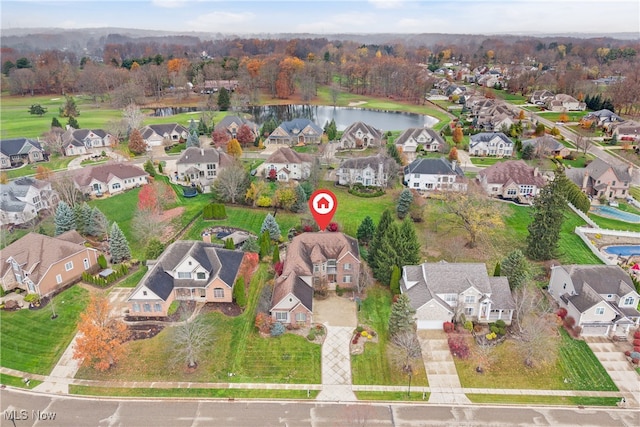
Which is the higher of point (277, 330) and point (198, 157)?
point (198, 157)

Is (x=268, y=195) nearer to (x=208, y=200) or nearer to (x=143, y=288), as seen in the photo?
(x=208, y=200)

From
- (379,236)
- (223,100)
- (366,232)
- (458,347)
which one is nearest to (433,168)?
(366,232)

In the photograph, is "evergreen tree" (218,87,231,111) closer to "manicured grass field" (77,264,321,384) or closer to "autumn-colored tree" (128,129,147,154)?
"autumn-colored tree" (128,129,147,154)

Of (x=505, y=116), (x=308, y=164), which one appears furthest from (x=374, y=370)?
(x=505, y=116)

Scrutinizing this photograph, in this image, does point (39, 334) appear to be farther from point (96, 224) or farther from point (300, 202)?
point (300, 202)

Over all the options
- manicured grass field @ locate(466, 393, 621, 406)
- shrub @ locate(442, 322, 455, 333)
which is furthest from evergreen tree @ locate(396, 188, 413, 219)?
manicured grass field @ locate(466, 393, 621, 406)
